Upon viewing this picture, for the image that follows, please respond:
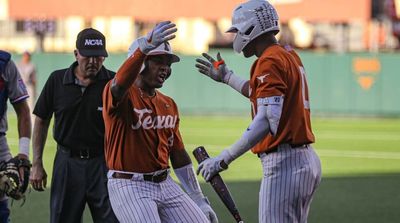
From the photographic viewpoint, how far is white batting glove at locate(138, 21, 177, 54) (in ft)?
22.6

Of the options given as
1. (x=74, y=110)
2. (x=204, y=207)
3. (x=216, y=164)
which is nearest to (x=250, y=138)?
(x=216, y=164)

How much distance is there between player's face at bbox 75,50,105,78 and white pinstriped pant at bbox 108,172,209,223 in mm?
1711

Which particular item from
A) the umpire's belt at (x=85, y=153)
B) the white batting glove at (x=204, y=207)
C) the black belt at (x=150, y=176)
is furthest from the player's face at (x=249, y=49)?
the umpire's belt at (x=85, y=153)

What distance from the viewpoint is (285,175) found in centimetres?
730

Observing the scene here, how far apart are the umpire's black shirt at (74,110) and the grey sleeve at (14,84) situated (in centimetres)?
21

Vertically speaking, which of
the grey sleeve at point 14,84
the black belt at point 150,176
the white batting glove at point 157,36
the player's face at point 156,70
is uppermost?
the white batting glove at point 157,36

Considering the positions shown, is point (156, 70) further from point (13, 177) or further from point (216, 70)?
point (13, 177)

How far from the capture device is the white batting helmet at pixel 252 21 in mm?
7414

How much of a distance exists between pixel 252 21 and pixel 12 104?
2668 millimetres

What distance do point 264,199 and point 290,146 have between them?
1.46 feet

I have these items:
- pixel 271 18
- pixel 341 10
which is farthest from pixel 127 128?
pixel 341 10

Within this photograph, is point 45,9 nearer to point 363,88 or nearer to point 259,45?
point 363,88

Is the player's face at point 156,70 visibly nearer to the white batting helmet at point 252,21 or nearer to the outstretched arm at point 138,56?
the outstretched arm at point 138,56

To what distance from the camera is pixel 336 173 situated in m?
17.9
